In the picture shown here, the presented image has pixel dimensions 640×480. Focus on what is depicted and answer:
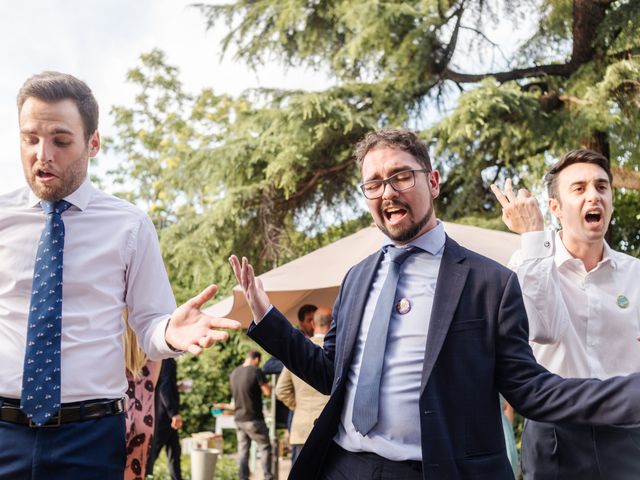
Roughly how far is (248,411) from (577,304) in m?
7.51

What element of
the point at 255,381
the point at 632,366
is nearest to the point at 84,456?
the point at 632,366

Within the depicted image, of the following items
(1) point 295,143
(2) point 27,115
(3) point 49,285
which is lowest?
(3) point 49,285

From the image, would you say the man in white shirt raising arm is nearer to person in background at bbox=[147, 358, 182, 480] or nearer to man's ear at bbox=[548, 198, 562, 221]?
man's ear at bbox=[548, 198, 562, 221]

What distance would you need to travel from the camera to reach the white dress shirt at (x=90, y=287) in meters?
2.43

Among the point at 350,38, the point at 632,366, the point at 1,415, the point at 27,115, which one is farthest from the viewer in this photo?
the point at 350,38

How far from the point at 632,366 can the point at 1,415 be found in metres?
2.38

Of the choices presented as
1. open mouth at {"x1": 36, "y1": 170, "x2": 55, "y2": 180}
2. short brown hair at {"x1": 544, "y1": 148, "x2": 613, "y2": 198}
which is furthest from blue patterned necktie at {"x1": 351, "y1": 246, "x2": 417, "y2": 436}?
open mouth at {"x1": 36, "y1": 170, "x2": 55, "y2": 180}

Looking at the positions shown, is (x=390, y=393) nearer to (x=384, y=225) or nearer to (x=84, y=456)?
(x=384, y=225)

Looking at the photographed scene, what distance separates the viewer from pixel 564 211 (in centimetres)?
313

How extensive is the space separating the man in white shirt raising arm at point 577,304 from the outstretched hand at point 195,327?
1.24m

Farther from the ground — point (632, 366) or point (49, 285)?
point (49, 285)

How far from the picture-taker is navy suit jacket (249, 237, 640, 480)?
232 centimetres

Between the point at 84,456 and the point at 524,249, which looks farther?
the point at 524,249

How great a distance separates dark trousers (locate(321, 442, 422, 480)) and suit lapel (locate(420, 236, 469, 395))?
10.9 inches
